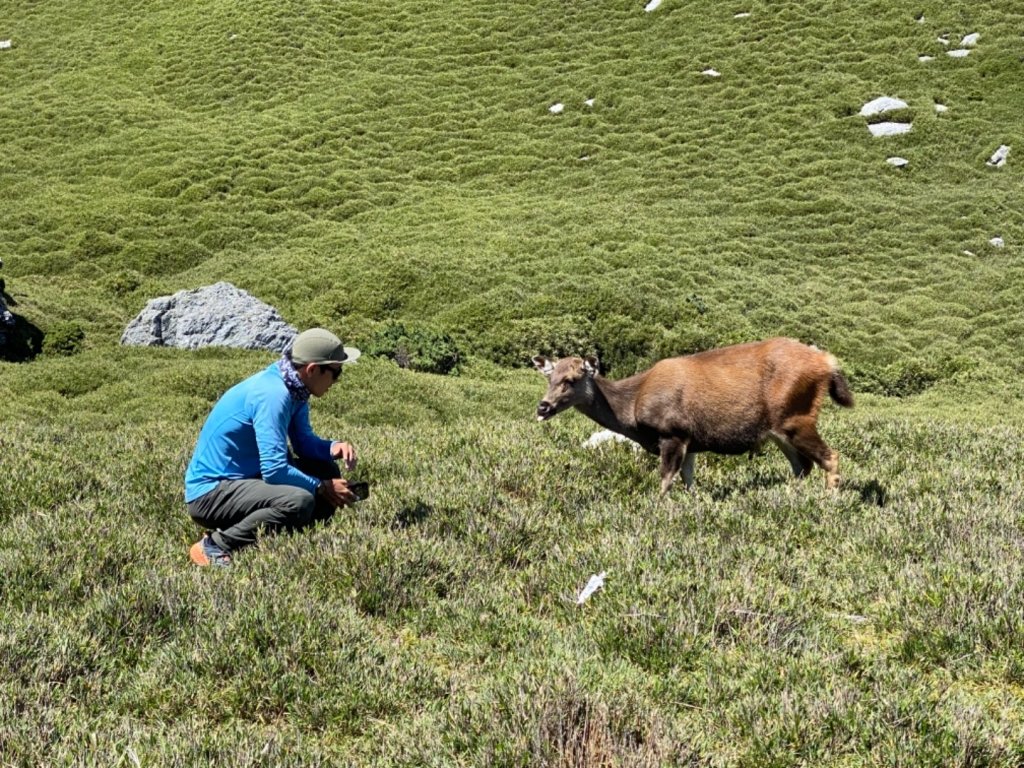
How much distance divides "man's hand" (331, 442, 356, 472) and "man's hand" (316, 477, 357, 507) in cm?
24

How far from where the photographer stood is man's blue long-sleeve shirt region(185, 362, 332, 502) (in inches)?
286

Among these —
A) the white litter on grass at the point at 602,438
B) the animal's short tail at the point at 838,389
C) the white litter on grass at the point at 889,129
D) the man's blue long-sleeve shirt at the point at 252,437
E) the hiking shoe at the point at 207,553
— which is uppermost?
the man's blue long-sleeve shirt at the point at 252,437

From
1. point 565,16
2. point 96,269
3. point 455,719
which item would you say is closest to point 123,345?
point 96,269

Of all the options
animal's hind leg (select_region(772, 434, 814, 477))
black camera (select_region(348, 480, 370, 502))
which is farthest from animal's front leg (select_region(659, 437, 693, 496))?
black camera (select_region(348, 480, 370, 502))

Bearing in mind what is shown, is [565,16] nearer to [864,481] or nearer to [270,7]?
[270,7]

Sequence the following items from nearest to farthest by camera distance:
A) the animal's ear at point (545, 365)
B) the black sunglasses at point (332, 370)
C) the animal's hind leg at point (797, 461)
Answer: the black sunglasses at point (332, 370), the animal's hind leg at point (797, 461), the animal's ear at point (545, 365)

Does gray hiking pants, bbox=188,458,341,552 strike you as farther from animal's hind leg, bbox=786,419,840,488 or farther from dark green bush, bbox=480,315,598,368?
dark green bush, bbox=480,315,598,368

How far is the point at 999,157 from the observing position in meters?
37.4

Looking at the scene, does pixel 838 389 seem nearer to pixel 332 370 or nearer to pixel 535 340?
pixel 332 370

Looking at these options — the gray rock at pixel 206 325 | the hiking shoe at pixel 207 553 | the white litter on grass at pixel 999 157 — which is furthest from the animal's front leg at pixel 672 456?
the white litter on grass at pixel 999 157

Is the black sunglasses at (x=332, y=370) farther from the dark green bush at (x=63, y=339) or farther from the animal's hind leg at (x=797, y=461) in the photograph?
the dark green bush at (x=63, y=339)

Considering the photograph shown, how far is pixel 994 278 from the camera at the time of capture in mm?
29906

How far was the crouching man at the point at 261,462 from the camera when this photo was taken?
7.29 meters

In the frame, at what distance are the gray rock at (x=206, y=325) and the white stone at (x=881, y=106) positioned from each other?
29.7 meters
